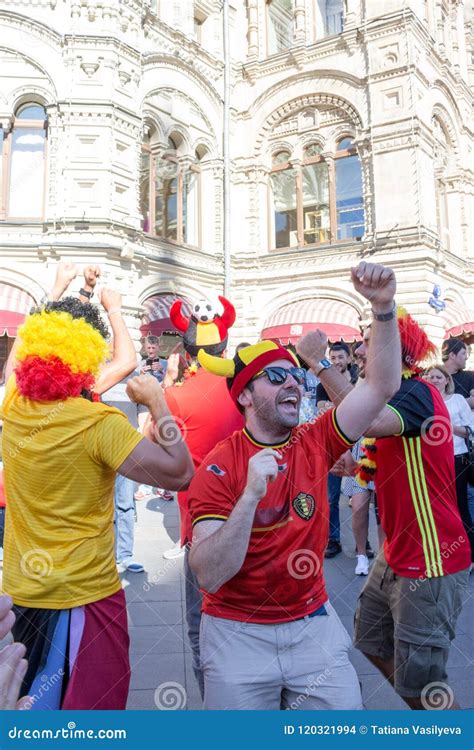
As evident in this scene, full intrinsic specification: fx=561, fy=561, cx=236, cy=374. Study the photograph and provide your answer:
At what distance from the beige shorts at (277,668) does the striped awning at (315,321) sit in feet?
43.0

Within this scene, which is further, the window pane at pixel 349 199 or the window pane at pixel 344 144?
the window pane at pixel 344 144

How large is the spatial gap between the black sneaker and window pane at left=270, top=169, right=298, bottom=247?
540 inches

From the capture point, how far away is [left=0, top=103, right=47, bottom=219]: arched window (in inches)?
556

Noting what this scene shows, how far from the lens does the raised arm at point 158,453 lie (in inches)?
77.0

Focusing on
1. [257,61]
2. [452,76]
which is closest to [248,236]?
[257,61]

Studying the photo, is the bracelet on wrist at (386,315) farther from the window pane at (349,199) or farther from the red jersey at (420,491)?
the window pane at (349,199)

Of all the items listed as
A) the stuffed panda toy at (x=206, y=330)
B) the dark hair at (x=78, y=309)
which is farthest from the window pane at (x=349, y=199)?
the dark hair at (x=78, y=309)

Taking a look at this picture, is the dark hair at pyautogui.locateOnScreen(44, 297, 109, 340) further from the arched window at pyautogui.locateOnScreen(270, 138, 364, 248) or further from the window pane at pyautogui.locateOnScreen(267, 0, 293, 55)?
the window pane at pyautogui.locateOnScreen(267, 0, 293, 55)

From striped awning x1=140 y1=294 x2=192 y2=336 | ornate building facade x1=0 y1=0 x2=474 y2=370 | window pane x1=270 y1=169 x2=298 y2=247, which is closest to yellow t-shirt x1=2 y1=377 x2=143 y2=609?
ornate building facade x1=0 y1=0 x2=474 y2=370

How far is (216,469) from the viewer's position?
2020 millimetres

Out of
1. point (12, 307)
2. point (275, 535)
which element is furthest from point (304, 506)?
point (12, 307)

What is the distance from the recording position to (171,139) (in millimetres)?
16938

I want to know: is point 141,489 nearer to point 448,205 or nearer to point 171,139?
point 171,139

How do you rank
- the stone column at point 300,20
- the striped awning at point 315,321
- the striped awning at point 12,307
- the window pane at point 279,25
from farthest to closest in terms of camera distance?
the window pane at point 279,25
the stone column at point 300,20
the striped awning at point 315,321
the striped awning at point 12,307
